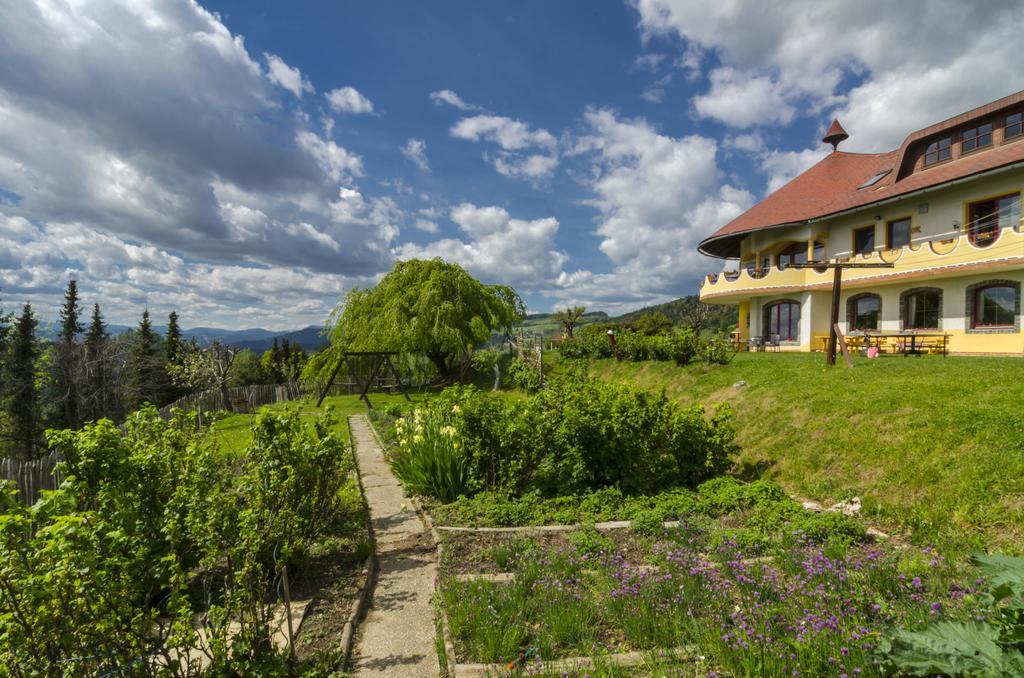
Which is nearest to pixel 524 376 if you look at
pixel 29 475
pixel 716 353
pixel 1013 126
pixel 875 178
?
pixel 716 353

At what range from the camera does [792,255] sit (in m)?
24.4

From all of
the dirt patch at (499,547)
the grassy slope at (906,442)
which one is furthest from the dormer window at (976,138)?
the dirt patch at (499,547)

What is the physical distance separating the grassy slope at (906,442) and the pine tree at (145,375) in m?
40.7

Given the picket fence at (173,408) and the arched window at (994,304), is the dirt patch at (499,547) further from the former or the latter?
the arched window at (994,304)

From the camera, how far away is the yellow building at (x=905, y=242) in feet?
52.8

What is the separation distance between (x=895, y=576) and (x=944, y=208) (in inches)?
849

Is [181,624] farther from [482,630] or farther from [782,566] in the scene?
[782,566]

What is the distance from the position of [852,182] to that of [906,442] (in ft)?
76.6

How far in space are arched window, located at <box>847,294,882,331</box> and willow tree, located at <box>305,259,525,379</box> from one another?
15.4 m

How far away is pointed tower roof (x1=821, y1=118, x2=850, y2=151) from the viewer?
2702 cm

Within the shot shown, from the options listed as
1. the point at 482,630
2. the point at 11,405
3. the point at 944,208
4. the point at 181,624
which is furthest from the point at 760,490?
the point at 11,405

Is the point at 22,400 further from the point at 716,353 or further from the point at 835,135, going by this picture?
the point at 835,135

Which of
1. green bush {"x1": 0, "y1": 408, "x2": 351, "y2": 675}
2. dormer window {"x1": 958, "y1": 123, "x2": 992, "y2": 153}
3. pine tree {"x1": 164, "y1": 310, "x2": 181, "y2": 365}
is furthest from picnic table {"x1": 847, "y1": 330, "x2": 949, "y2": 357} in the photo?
pine tree {"x1": 164, "y1": 310, "x2": 181, "y2": 365}

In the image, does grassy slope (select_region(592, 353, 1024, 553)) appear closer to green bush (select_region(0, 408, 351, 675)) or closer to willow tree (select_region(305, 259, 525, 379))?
green bush (select_region(0, 408, 351, 675))
